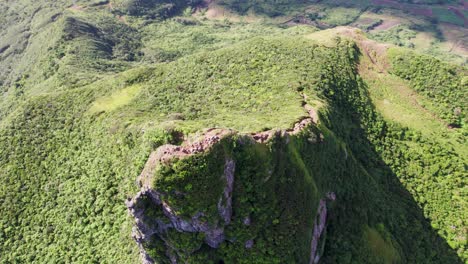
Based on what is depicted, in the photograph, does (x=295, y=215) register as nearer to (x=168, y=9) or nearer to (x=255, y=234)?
(x=255, y=234)

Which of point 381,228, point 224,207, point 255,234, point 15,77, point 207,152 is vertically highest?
point 207,152

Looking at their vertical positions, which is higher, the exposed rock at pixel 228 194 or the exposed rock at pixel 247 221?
the exposed rock at pixel 228 194

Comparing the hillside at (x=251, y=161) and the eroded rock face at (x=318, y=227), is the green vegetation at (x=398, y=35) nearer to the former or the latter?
the hillside at (x=251, y=161)

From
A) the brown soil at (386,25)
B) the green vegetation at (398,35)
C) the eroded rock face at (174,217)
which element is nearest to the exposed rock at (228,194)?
the eroded rock face at (174,217)

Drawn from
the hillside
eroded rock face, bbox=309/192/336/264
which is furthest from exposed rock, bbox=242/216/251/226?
eroded rock face, bbox=309/192/336/264

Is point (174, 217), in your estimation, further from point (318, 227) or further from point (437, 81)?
point (437, 81)

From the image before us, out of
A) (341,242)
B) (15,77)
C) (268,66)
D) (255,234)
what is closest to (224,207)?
(255,234)

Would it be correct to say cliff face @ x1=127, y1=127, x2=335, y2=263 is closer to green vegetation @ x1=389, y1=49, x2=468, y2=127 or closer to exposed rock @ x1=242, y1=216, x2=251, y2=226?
exposed rock @ x1=242, y1=216, x2=251, y2=226

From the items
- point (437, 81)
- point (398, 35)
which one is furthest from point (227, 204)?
point (398, 35)
